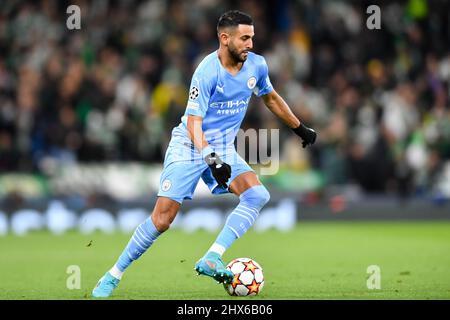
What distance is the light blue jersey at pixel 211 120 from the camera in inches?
368

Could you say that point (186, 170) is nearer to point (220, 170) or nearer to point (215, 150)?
point (215, 150)

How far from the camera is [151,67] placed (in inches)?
806

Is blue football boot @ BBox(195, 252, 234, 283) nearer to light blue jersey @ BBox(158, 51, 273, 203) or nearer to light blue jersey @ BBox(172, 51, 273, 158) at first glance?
light blue jersey @ BBox(158, 51, 273, 203)

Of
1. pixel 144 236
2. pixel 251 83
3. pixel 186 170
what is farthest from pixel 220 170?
pixel 251 83

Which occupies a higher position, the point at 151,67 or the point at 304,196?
the point at 151,67

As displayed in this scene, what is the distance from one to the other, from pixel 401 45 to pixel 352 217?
4.30 meters

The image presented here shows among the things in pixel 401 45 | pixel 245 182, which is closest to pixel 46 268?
pixel 245 182

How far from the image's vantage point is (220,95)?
9.51m

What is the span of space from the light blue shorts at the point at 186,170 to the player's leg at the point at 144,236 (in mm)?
95

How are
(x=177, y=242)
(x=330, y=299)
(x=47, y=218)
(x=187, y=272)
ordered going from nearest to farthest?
(x=330, y=299) < (x=187, y=272) < (x=177, y=242) < (x=47, y=218)

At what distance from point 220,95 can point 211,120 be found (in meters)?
0.27

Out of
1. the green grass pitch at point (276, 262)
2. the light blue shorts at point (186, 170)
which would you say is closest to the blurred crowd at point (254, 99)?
the green grass pitch at point (276, 262)

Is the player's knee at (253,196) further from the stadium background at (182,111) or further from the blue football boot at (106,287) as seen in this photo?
the stadium background at (182,111)

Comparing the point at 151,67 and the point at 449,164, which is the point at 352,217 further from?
the point at 151,67
